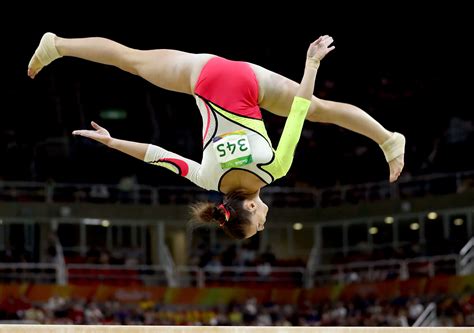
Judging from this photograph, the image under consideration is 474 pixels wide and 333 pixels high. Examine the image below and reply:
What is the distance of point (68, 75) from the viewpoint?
105 feet

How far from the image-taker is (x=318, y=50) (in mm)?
7449

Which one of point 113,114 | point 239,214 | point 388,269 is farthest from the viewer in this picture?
point 113,114

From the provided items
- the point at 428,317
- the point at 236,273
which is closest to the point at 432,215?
the point at 236,273

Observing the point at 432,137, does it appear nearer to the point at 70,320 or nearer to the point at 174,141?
the point at 174,141

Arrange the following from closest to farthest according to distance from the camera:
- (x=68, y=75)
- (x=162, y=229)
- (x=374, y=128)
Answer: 1. (x=374, y=128)
2. (x=162, y=229)
3. (x=68, y=75)

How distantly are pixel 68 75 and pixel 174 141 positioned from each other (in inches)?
156

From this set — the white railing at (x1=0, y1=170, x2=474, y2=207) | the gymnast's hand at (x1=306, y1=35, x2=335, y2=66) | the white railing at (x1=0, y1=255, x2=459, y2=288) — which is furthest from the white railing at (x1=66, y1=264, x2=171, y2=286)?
the gymnast's hand at (x1=306, y1=35, x2=335, y2=66)

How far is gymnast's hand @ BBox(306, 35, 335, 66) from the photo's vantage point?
740 cm

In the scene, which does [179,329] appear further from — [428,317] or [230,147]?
[428,317]

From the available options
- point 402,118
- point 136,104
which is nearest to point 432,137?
point 402,118

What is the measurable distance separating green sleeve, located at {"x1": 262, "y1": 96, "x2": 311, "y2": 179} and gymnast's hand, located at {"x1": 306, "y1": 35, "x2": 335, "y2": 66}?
319 mm

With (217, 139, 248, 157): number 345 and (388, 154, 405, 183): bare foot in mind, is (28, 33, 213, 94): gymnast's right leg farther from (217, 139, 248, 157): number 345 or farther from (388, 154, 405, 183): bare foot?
(388, 154, 405, 183): bare foot

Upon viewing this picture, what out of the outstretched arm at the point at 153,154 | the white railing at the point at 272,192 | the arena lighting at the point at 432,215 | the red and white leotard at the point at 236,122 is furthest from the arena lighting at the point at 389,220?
the red and white leotard at the point at 236,122

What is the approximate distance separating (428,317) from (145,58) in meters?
16.3
